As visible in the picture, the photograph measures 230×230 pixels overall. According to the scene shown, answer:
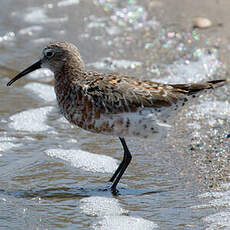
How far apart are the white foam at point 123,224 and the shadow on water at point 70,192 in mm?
552

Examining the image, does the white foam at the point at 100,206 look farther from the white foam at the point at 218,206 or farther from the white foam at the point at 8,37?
the white foam at the point at 8,37

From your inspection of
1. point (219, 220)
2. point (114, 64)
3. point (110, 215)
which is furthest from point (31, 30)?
point (219, 220)

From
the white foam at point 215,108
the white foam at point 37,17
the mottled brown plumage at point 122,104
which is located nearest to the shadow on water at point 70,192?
the mottled brown plumage at point 122,104

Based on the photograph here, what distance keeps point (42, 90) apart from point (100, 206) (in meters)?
2.89

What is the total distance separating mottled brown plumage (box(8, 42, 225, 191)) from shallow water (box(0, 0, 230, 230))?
427 mm

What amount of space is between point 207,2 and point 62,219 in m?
5.81

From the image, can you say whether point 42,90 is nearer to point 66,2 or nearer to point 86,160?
point 86,160

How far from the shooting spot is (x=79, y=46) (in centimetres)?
889

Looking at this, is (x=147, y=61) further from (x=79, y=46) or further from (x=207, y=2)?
(x=207, y=2)

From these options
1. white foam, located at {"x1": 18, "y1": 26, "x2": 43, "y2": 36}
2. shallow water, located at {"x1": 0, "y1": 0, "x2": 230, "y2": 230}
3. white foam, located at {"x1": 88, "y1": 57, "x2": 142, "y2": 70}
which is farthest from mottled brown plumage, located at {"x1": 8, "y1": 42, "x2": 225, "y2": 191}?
white foam, located at {"x1": 18, "y1": 26, "x2": 43, "y2": 36}

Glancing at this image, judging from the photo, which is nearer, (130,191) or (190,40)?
(130,191)

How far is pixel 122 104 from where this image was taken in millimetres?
5512

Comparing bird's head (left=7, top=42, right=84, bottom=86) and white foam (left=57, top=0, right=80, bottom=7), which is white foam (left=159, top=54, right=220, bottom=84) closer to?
bird's head (left=7, top=42, right=84, bottom=86)

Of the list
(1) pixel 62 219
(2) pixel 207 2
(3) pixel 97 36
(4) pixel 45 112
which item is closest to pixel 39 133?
(4) pixel 45 112
